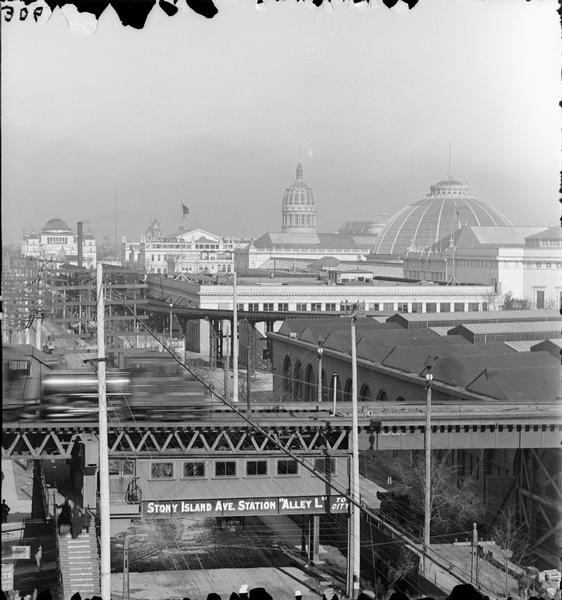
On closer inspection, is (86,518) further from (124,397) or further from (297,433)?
(297,433)

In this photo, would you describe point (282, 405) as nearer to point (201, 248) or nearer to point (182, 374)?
point (182, 374)

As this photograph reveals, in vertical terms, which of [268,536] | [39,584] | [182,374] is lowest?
[268,536]

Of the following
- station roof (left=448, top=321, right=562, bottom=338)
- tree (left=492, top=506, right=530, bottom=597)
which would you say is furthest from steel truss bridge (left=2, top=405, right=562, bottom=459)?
station roof (left=448, top=321, right=562, bottom=338)

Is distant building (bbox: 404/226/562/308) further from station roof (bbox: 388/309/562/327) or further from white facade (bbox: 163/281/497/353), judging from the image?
station roof (bbox: 388/309/562/327)

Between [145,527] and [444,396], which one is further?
[444,396]

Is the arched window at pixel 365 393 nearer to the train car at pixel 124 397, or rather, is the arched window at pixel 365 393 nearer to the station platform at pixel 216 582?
the train car at pixel 124 397

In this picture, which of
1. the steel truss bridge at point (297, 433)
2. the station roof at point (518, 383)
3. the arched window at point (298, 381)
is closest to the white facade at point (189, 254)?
the arched window at point (298, 381)

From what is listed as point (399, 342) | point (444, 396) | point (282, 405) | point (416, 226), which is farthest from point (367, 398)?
point (416, 226)
